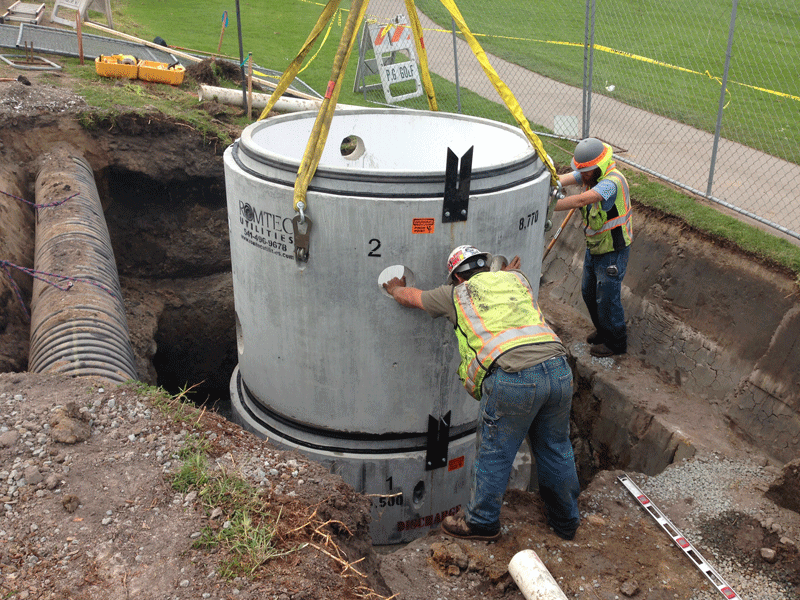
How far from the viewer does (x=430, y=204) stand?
4320mm

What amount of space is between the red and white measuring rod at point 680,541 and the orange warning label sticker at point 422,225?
95.1 inches

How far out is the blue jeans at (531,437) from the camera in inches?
152

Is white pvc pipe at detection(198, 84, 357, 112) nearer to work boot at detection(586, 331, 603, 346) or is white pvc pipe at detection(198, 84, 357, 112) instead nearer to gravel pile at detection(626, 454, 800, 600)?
work boot at detection(586, 331, 603, 346)

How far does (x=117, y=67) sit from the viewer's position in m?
9.35

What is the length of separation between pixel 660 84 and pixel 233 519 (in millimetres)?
11712

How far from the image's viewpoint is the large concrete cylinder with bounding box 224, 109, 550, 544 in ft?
14.3

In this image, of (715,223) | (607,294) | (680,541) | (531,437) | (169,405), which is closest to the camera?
(169,405)

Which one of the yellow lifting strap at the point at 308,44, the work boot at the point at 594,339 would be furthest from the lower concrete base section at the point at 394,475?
the yellow lifting strap at the point at 308,44

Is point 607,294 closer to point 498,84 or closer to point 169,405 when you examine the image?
point 498,84

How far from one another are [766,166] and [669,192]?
2106 mm

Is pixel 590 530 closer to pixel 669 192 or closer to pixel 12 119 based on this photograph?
pixel 669 192

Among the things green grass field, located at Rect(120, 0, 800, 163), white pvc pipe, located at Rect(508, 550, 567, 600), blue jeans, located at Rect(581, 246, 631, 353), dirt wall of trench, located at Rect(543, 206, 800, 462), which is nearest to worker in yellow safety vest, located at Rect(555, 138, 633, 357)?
blue jeans, located at Rect(581, 246, 631, 353)

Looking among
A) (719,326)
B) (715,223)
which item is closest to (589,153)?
(715,223)

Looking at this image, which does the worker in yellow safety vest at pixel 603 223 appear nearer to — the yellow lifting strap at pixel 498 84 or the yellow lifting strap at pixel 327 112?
the yellow lifting strap at pixel 498 84
